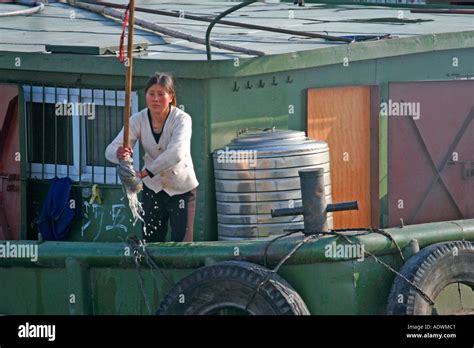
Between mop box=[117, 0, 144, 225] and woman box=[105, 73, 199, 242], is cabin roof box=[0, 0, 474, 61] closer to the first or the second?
woman box=[105, 73, 199, 242]

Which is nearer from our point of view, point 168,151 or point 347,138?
point 168,151

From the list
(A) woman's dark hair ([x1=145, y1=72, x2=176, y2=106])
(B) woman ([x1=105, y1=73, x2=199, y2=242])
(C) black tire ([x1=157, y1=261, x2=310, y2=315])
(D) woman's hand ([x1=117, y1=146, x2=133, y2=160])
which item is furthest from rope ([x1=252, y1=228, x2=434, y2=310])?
(A) woman's dark hair ([x1=145, y1=72, x2=176, y2=106])

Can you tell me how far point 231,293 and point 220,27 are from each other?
3352mm

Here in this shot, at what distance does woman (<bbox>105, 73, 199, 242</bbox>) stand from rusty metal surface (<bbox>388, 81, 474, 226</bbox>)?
1.93 meters

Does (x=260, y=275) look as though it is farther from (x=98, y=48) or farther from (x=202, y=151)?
(x=98, y=48)

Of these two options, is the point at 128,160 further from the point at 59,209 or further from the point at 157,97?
the point at 59,209

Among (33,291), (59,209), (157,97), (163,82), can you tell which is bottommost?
(33,291)

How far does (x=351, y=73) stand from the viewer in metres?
11.6

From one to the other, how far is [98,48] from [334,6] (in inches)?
205

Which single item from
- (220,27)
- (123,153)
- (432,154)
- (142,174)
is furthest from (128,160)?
(220,27)

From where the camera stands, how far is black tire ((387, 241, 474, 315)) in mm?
10602

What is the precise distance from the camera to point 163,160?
10.4 meters

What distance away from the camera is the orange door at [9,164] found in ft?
37.3

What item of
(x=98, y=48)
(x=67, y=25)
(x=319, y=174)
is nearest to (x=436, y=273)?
(x=319, y=174)
